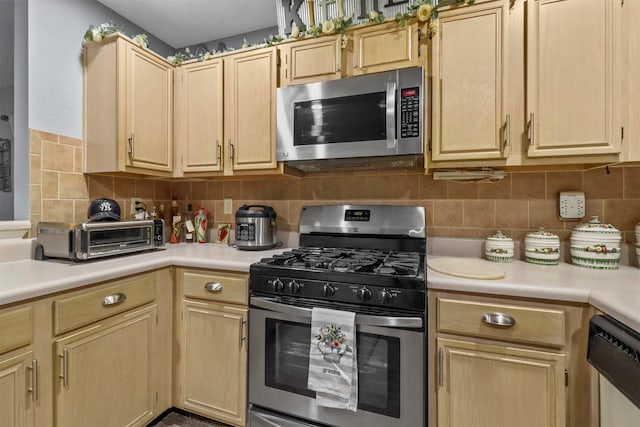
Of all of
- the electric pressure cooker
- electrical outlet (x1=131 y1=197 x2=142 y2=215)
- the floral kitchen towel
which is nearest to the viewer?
the floral kitchen towel

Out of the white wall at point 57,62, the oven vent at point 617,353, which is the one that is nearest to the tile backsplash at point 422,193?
the white wall at point 57,62

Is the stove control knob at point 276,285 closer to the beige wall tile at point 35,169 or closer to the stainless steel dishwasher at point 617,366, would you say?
the stainless steel dishwasher at point 617,366

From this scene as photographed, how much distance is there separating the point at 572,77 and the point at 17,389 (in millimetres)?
2487

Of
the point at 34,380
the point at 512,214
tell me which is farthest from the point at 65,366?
the point at 512,214

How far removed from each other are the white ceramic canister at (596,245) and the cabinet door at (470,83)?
54cm

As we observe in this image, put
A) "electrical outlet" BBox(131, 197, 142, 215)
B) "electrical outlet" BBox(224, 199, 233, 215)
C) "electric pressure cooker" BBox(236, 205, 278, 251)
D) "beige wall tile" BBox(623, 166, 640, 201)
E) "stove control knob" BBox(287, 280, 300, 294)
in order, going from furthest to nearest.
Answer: "electrical outlet" BBox(224, 199, 233, 215)
"electrical outlet" BBox(131, 197, 142, 215)
"electric pressure cooker" BBox(236, 205, 278, 251)
"beige wall tile" BBox(623, 166, 640, 201)
"stove control knob" BBox(287, 280, 300, 294)

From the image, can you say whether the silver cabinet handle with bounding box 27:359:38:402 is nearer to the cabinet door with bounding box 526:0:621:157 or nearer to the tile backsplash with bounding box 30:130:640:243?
the tile backsplash with bounding box 30:130:640:243

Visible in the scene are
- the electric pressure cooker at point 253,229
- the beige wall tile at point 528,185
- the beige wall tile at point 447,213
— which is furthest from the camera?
the electric pressure cooker at point 253,229

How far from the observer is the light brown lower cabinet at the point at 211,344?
1552 mm

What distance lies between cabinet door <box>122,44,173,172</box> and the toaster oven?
17.2 inches

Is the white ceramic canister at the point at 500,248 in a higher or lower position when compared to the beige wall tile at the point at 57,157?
lower

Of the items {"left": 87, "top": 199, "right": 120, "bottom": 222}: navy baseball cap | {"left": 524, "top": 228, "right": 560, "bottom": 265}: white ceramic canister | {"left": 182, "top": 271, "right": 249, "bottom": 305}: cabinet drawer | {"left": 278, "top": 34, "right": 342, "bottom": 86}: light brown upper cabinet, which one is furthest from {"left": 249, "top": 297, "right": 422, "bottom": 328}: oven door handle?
{"left": 278, "top": 34, "right": 342, "bottom": 86}: light brown upper cabinet

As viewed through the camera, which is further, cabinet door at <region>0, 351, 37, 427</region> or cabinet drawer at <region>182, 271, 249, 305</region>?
cabinet drawer at <region>182, 271, 249, 305</region>

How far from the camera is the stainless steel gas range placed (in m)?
1.23
